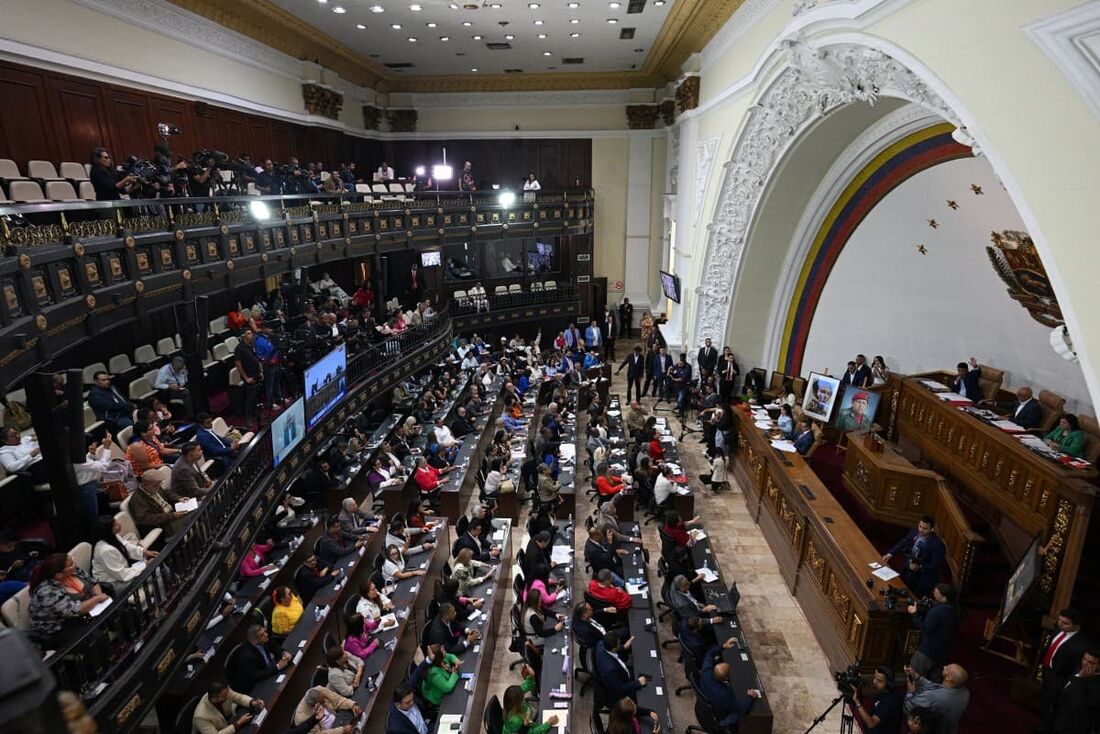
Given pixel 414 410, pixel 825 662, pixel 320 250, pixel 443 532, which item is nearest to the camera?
pixel 825 662

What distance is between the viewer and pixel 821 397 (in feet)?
39.2

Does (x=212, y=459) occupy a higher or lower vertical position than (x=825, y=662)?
higher

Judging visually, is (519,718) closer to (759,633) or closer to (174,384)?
(759,633)

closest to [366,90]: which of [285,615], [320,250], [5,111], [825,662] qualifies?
[320,250]

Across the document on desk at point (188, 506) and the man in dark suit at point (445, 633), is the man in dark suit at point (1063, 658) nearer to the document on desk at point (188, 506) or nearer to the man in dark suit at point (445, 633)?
the man in dark suit at point (445, 633)

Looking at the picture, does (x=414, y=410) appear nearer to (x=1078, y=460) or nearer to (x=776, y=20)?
(x=776, y=20)

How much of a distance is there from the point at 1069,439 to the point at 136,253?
1152 cm

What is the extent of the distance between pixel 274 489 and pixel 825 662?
7.75 metres

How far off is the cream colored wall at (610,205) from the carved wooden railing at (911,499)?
14.7 m

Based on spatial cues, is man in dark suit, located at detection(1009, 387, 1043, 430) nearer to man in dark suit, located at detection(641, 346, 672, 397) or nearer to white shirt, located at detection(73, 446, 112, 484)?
man in dark suit, located at detection(641, 346, 672, 397)

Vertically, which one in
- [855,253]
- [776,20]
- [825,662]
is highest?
[776,20]

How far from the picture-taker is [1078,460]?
23.7 feet

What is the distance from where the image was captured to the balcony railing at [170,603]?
15.9 feet

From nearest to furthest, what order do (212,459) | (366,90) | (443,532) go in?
(212,459), (443,532), (366,90)
